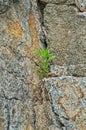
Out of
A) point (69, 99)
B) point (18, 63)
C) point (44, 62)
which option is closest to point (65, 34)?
point (44, 62)

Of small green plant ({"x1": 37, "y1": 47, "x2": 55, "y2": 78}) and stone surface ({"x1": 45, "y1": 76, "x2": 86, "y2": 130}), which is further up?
small green plant ({"x1": 37, "y1": 47, "x2": 55, "y2": 78})

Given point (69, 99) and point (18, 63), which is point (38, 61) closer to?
point (18, 63)

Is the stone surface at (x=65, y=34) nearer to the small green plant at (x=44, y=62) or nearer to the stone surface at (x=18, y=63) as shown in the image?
the stone surface at (x=18, y=63)

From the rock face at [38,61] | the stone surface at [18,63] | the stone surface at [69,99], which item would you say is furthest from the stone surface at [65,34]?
the stone surface at [69,99]

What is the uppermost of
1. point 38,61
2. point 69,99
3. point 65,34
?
point 65,34

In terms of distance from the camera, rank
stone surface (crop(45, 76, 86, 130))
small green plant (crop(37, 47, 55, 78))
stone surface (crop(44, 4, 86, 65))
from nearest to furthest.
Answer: stone surface (crop(45, 76, 86, 130)), small green plant (crop(37, 47, 55, 78)), stone surface (crop(44, 4, 86, 65))

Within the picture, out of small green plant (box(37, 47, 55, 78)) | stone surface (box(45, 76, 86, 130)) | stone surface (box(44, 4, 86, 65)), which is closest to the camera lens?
stone surface (box(45, 76, 86, 130))

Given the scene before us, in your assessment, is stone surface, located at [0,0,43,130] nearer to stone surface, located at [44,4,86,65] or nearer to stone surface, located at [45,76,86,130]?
stone surface, located at [44,4,86,65]

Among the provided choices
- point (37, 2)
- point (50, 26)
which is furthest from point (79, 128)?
point (37, 2)

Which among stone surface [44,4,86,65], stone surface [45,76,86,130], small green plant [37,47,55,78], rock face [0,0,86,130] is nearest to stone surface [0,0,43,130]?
rock face [0,0,86,130]
